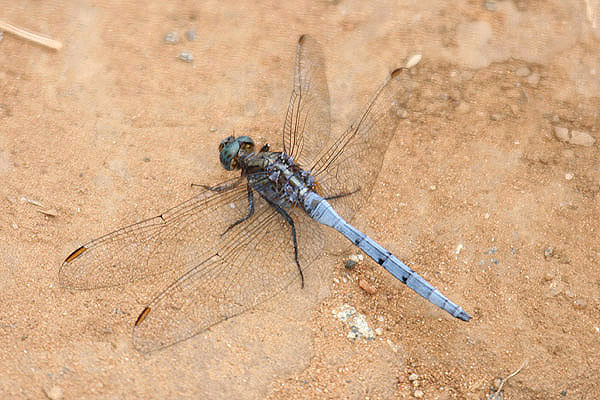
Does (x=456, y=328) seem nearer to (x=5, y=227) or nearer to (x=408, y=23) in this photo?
(x=408, y=23)

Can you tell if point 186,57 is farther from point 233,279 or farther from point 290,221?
point 233,279

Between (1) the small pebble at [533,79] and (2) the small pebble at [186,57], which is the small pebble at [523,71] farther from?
(2) the small pebble at [186,57]

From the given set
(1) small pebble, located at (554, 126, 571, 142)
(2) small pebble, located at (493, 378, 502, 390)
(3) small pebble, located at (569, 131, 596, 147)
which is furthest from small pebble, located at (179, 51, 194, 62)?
(2) small pebble, located at (493, 378, 502, 390)

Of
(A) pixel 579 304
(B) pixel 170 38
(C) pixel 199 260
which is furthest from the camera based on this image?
(B) pixel 170 38

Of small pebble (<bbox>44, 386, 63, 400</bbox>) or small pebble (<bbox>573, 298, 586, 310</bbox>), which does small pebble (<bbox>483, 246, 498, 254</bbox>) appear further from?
small pebble (<bbox>44, 386, 63, 400</bbox>)

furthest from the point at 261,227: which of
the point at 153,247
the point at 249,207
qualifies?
the point at 153,247
